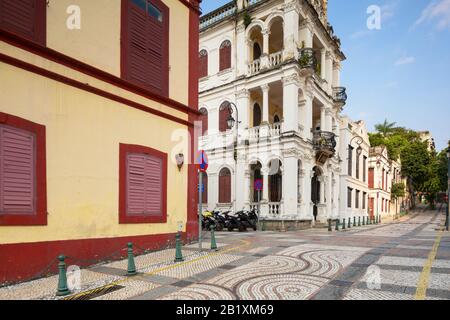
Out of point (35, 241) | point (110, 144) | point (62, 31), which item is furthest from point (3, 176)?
point (62, 31)

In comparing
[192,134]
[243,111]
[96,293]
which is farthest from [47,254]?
[243,111]

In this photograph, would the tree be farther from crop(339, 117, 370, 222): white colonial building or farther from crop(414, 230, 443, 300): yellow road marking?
crop(414, 230, 443, 300): yellow road marking

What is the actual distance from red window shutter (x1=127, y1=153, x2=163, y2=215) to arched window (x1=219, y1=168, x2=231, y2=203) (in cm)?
1071

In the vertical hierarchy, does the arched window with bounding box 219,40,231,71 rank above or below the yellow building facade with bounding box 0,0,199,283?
above

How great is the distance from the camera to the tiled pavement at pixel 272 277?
489cm

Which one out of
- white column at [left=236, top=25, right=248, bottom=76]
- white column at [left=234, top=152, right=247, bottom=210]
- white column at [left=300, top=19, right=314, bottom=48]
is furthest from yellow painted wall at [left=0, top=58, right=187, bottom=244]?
white column at [left=300, top=19, right=314, bottom=48]

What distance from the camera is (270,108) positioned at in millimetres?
22281

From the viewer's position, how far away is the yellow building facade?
5.93 m

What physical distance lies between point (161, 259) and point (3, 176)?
3982 millimetres

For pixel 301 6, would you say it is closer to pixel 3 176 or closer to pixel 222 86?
pixel 222 86

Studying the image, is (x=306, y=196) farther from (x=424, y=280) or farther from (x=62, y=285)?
(x=62, y=285)

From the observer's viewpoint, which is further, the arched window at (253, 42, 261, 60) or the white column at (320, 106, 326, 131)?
the white column at (320, 106, 326, 131)

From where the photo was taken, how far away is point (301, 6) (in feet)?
58.3

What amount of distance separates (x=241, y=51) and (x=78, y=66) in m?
14.3
